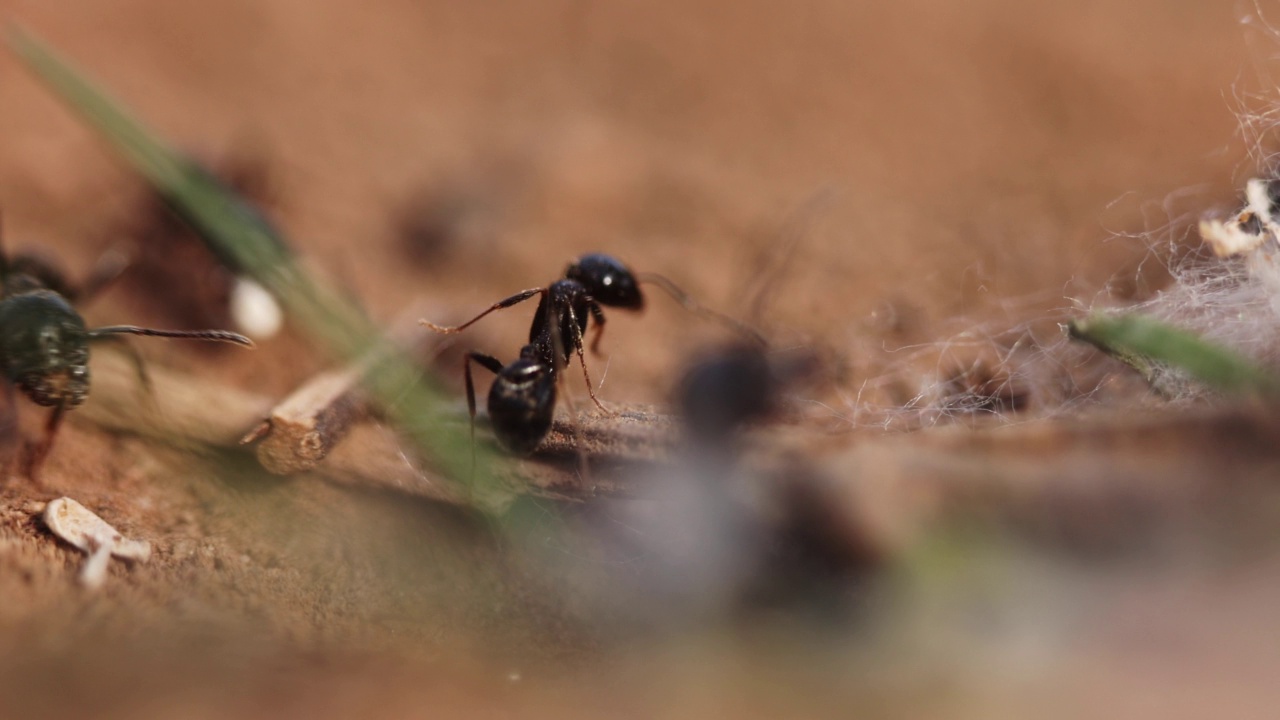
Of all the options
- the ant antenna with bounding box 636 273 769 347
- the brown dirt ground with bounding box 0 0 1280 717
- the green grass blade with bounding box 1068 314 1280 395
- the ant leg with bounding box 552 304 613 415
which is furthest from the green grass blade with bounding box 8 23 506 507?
the green grass blade with bounding box 1068 314 1280 395

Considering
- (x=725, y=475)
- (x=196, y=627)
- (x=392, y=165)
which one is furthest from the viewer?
(x=392, y=165)

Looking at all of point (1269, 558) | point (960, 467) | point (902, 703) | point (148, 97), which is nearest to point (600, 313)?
point (960, 467)

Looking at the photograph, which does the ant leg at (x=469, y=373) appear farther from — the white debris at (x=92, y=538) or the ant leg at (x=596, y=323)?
the white debris at (x=92, y=538)

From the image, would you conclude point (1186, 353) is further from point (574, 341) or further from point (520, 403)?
point (574, 341)

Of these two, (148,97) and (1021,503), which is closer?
(1021,503)

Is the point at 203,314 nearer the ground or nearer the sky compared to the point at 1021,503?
nearer the sky

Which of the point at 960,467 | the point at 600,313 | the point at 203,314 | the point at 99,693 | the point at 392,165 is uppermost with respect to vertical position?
the point at 392,165

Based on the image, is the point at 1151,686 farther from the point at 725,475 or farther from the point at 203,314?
the point at 203,314

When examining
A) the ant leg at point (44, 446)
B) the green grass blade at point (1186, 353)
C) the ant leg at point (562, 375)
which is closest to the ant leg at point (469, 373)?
the ant leg at point (562, 375)

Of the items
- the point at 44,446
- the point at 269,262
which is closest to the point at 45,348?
the point at 44,446
